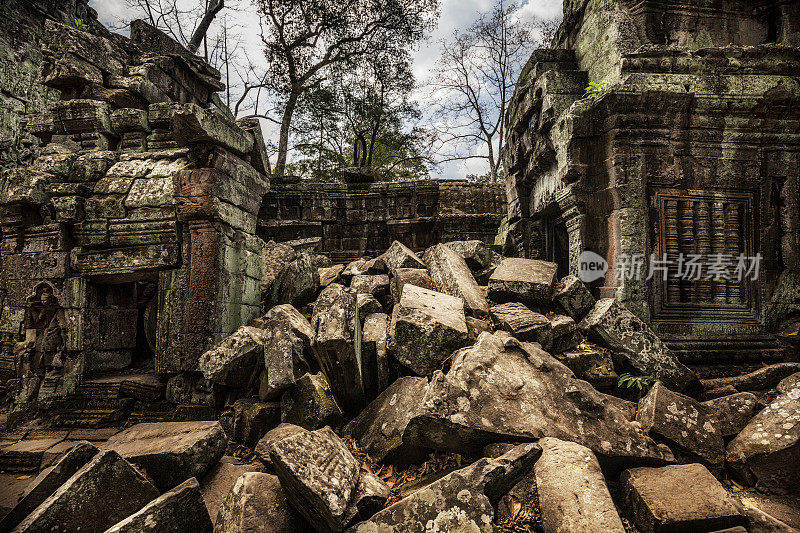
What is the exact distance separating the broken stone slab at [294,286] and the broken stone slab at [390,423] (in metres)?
2.16

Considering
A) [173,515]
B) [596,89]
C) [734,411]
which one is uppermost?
[596,89]

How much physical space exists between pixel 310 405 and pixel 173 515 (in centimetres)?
106

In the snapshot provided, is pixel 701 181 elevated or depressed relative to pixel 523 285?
elevated

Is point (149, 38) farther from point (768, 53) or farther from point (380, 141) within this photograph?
point (768, 53)

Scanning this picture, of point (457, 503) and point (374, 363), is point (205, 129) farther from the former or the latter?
point (457, 503)

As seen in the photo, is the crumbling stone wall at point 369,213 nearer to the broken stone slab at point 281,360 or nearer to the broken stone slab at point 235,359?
the broken stone slab at point 235,359

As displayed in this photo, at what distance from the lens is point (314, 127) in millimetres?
15039

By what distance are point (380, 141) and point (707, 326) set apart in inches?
528

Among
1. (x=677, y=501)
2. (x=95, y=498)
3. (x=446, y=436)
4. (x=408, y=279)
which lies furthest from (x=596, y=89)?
(x=95, y=498)

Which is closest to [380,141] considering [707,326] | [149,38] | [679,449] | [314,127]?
[314,127]

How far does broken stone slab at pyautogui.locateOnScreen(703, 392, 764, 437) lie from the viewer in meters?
2.94

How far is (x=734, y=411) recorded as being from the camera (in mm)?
3025

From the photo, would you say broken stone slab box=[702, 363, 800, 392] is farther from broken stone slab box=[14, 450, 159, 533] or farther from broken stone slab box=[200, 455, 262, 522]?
broken stone slab box=[14, 450, 159, 533]

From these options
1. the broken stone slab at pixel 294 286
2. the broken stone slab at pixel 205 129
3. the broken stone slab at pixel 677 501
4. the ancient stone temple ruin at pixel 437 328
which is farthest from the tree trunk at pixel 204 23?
the broken stone slab at pixel 677 501
